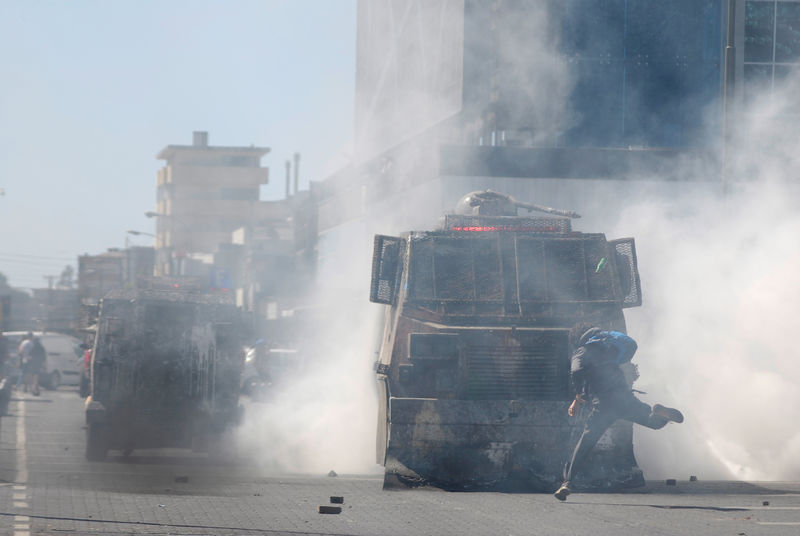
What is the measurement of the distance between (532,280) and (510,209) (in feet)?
13.1

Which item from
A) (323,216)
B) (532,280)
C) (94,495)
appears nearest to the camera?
(94,495)

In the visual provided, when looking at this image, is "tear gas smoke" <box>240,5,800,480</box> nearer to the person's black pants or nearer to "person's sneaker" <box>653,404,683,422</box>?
the person's black pants

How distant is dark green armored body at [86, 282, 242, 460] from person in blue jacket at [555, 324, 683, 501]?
242 inches

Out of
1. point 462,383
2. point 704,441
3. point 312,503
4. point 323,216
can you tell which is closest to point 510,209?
point 704,441

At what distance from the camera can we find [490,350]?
34.5ft

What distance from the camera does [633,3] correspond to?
32.2 metres

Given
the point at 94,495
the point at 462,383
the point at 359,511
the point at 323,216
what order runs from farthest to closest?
the point at 323,216 → the point at 462,383 → the point at 94,495 → the point at 359,511

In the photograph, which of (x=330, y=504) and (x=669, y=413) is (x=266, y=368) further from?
(x=669, y=413)

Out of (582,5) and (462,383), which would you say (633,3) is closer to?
(582,5)

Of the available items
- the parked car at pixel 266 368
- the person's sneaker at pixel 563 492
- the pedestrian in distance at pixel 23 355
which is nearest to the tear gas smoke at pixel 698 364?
the person's sneaker at pixel 563 492

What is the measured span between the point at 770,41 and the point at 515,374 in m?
25.2

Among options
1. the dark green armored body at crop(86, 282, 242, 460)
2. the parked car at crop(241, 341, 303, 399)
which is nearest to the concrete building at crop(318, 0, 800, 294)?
the parked car at crop(241, 341, 303, 399)

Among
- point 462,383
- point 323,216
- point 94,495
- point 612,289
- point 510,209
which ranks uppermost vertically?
point 323,216

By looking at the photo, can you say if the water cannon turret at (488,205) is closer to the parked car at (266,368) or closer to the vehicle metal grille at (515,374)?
the vehicle metal grille at (515,374)
